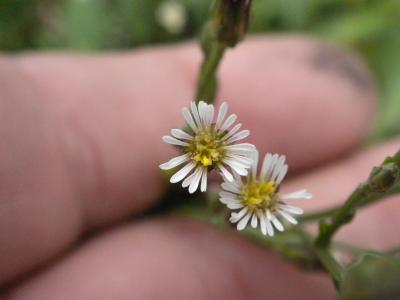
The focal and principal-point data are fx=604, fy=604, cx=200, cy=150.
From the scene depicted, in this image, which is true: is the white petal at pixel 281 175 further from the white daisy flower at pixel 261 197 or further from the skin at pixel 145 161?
the skin at pixel 145 161

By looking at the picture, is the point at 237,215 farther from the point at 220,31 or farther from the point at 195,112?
the point at 220,31

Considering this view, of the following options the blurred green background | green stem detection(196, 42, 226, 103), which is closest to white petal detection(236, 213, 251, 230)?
green stem detection(196, 42, 226, 103)

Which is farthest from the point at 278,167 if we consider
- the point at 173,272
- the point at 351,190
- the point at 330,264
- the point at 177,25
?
the point at 177,25

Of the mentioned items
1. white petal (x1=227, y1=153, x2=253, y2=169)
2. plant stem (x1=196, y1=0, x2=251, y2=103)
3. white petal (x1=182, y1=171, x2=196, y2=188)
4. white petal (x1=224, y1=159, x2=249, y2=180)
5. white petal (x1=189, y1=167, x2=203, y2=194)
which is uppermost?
plant stem (x1=196, y1=0, x2=251, y2=103)

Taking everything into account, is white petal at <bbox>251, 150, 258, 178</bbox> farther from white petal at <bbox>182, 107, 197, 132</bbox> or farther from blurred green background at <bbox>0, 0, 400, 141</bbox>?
blurred green background at <bbox>0, 0, 400, 141</bbox>

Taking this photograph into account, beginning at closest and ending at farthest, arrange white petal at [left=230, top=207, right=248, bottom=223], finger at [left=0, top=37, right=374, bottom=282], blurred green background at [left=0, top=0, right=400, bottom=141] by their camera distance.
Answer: white petal at [left=230, top=207, right=248, bottom=223]
finger at [left=0, top=37, right=374, bottom=282]
blurred green background at [left=0, top=0, right=400, bottom=141]

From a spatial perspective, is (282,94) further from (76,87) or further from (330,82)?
(76,87)

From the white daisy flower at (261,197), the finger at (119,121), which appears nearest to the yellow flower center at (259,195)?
the white daisy flower at (261,197)
